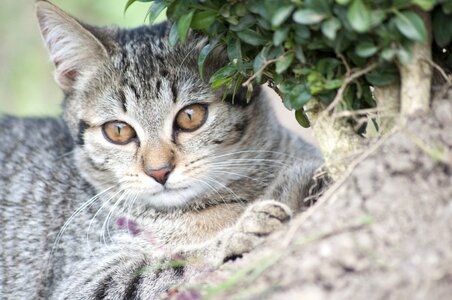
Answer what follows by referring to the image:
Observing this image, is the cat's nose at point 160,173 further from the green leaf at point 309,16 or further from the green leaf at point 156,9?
the green leaf at point 309,16

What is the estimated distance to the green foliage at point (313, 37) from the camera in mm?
1965

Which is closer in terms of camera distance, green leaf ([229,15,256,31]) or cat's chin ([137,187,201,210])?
green leaf ([229,15,256,31])

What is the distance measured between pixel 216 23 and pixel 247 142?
0.81 meters

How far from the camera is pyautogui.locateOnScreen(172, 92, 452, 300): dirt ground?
1.80 meters

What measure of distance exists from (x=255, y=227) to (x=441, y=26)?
38.3 inches

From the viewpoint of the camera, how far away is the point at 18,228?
3705 mm

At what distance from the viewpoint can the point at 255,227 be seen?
2486 mm

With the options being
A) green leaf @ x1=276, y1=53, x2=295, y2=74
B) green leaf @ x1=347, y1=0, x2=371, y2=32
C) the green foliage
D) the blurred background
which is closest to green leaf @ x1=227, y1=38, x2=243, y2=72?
the green foliage

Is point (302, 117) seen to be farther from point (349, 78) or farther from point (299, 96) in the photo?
point (349, 78)

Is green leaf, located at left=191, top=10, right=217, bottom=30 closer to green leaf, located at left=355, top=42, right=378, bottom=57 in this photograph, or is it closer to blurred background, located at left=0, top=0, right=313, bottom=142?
green leaf, located at left=355, top=42, right=378, bottom=57

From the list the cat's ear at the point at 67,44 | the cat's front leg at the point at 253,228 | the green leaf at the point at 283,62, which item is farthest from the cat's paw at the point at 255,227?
the cat's ear at the point at 67,44

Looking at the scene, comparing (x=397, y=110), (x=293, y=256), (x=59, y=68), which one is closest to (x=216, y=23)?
(x=397, y=110)

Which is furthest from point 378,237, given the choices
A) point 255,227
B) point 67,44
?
point 67,44

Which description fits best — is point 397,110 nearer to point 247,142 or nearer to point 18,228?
point 247,142
